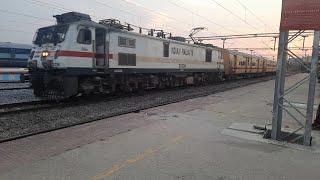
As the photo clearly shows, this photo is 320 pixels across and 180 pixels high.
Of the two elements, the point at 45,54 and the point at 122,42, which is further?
the point at 122,42

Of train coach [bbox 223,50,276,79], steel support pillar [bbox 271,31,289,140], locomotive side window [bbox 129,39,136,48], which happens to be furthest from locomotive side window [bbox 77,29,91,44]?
train coach [bbox 223,50,276,79]

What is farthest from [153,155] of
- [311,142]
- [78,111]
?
[78,111]

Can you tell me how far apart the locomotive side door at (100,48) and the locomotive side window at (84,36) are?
86 centimetres

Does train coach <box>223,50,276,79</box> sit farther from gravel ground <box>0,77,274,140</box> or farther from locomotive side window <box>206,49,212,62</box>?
gravel ground <box>0,77,274,140</box>

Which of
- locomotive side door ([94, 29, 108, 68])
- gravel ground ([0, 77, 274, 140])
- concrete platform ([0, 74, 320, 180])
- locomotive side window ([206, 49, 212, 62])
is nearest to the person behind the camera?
concrete platform ([0, 74, 320, 180])

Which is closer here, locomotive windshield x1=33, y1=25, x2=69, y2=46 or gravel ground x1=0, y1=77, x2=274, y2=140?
gravel ground x1=0, y1=77, x2=274, y2=140

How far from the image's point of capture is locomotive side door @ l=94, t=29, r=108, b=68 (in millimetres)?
15008

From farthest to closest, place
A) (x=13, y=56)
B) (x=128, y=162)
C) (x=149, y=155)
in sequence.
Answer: (x=13, y=56) < (x=149, y=155) < (x=128, y=162)

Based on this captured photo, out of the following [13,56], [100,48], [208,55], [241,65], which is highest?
[208,55]

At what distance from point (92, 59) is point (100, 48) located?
3.47 feet

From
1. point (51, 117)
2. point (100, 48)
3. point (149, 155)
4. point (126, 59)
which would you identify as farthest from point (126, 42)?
point (149, 155)

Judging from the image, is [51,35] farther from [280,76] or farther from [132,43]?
[280,76]

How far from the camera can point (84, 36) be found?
1389 centimetres

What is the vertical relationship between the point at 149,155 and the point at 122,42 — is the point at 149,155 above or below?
below
